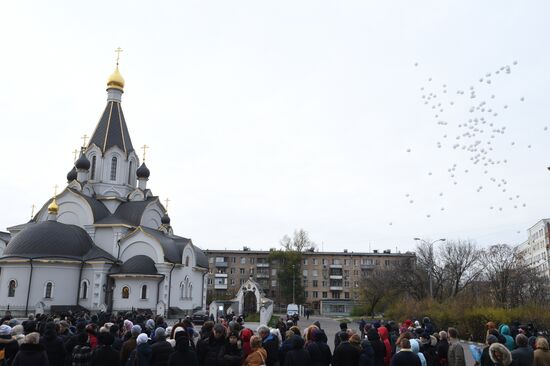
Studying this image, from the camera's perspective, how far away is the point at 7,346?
810 cm

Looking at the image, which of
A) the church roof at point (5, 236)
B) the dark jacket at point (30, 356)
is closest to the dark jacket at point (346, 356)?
the dark jacket at point (30, 356)

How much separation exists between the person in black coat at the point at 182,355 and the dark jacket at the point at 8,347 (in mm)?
2802

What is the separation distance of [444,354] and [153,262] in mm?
32556

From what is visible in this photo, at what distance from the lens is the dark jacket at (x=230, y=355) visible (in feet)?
25.7

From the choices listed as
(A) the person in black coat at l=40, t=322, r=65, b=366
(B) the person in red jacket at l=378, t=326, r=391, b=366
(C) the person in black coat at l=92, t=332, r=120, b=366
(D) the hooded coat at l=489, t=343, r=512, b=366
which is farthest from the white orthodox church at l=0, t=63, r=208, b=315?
(D) the hooded coat at l=489, t=343, r=512, b=366

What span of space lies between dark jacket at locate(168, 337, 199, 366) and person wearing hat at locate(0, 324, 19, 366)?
281 centimetres

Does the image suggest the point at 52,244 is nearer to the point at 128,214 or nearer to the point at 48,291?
the point at 48,291

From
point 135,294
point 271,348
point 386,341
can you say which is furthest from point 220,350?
point 135,294

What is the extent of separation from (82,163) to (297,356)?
41.7 meters

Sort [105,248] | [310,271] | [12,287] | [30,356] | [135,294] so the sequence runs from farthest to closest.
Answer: [310,271] < [105,248] < [135,294] < [12,287] < [30,356]

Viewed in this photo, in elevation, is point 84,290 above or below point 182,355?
above

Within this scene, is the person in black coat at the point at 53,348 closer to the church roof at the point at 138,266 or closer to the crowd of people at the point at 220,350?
the crowd of people at the point at 220,350

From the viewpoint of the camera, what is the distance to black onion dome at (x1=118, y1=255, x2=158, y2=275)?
38250 mm

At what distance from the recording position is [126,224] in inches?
1660
